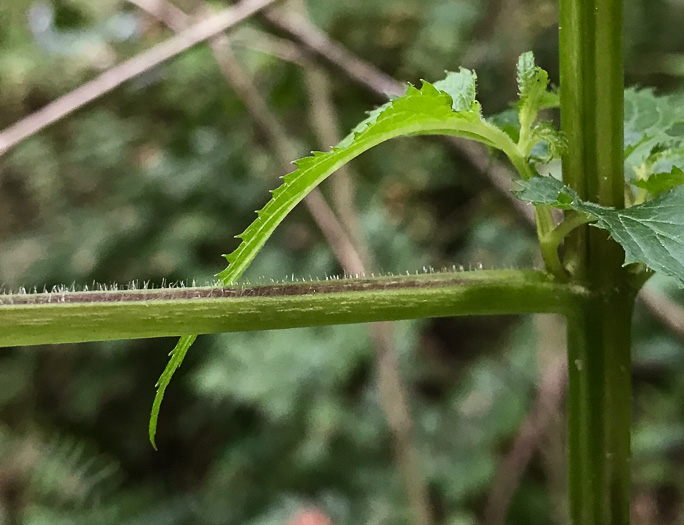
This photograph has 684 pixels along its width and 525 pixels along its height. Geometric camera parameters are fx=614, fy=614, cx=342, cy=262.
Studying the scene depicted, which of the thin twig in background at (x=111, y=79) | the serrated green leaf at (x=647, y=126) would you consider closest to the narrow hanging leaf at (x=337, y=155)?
the serrated green leaf at (x=647, y=126)

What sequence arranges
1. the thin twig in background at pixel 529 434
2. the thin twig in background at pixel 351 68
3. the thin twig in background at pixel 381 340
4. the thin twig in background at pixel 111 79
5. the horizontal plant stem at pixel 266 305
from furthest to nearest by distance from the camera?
the thin twig in background at pixel 529 434
the thin twig in background at pixel 381 340
the thin twig in background at pixel 351 68
the thin twig in background at pixel 111 79
the horizontal plant stem at pixel 266 305

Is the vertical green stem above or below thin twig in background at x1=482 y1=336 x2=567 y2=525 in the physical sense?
below

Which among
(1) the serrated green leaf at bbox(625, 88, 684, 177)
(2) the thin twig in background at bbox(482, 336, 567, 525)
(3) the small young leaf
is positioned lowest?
(3) the small young leaf

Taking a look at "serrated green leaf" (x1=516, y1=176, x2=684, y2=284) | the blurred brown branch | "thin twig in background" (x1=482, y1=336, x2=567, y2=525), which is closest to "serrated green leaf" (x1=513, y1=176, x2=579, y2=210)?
"serrated green leaf" (x1=516, y1=176, x2=684, y2=284)

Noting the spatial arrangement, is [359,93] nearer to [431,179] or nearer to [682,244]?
[431,179]

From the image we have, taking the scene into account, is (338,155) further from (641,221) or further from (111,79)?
(111,79)

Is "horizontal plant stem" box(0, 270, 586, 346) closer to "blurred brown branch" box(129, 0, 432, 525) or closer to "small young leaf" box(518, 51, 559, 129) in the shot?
"small young leaf" box(518, 51, 559, 129)

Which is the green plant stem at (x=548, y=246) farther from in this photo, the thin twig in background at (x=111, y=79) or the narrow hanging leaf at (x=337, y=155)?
the thin twig in background at (x=111, y=79)

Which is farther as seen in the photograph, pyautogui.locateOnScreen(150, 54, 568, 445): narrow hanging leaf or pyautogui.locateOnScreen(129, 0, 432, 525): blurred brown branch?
pyautogui.locateOnScreen(129, 0, 432, 525): blurred brown branch

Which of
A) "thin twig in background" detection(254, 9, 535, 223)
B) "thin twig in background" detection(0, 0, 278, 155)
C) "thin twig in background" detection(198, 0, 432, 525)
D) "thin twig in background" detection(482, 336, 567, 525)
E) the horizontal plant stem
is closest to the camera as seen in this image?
the horizontal plant stem
